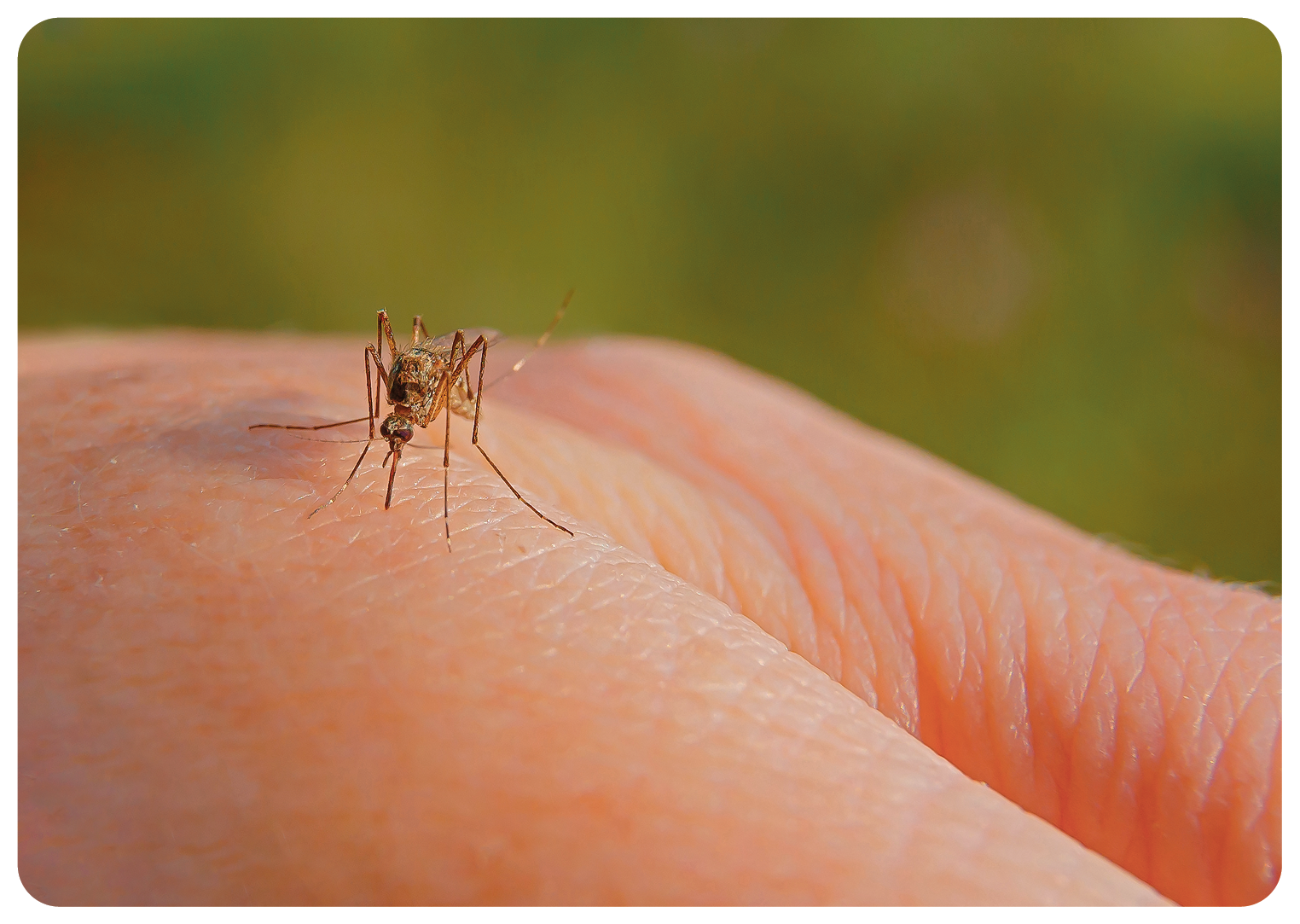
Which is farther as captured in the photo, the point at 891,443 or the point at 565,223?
the point at 565,223

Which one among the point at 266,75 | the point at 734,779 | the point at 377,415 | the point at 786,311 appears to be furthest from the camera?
the point at 786,311

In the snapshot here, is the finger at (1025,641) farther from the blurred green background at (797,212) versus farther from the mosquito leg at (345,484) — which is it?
the blurred green background at (797,212)

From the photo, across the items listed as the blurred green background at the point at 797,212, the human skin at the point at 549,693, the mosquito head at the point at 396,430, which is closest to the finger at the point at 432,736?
the human skin at the point at 549,693

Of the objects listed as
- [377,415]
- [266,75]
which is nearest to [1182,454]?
[377,415]

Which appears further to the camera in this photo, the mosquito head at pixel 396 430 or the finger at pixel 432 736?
the mosquito head at pixel 396 430

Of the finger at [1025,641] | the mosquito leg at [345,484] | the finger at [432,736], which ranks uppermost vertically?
the mosquito leg at [345,484]

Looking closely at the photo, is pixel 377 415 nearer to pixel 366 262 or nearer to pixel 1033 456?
pixel 366 262
